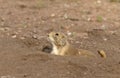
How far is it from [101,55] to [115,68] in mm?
1239

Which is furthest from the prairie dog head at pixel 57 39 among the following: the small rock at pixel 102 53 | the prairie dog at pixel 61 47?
the small rock at pixel 102 53

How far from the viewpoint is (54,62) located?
7.43 metres

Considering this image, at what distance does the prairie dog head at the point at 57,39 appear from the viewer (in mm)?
8570

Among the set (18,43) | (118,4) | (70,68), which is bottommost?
(118,4)

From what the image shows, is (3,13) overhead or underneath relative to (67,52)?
underneath

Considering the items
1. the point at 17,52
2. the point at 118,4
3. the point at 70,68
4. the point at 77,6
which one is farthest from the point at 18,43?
the point at 118,4

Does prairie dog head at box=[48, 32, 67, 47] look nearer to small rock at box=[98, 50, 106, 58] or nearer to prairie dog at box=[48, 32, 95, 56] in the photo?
prairie dog at box=[48, 32, 95, 56]

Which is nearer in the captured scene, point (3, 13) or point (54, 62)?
point (54, 62)

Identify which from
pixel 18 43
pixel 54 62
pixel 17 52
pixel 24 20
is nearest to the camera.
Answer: pixel 54 62

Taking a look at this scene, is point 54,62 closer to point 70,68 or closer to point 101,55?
point 70,68

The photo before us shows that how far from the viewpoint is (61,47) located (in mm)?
8656

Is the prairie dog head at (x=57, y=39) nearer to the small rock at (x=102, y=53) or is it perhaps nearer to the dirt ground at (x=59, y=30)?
the dirt ground at (x=59, y=30)

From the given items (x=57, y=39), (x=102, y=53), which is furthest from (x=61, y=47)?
(x=102, y=53)

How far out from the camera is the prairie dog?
27.8 feet
